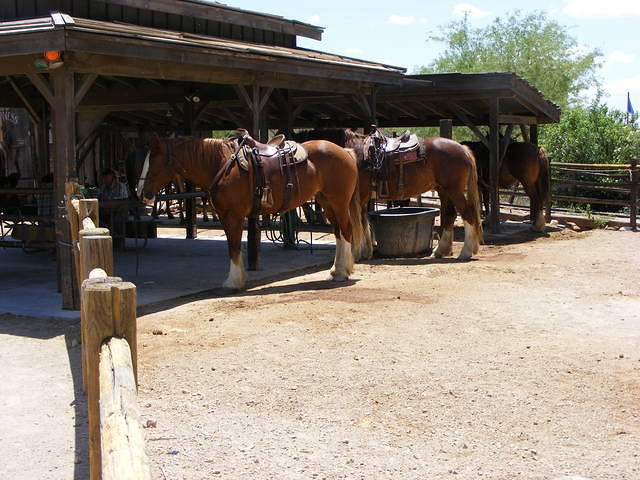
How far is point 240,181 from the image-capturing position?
28.3ft

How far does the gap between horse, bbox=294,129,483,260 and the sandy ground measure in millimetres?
2623

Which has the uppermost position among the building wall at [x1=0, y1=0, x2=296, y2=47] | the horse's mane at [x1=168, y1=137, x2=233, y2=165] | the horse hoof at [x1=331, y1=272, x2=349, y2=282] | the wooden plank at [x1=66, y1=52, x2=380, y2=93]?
the building wall at [x1=0, y1=0, x2=296, y2=47]

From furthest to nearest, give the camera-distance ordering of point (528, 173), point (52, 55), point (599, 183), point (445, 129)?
point (599, 183) < point (528, 173) < point (445, 129) < point (52, 55)

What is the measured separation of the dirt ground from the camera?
400 cm

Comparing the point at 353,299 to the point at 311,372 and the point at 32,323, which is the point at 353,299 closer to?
the point at 311,372

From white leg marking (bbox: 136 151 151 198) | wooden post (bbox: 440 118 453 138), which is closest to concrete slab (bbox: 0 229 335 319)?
white leg marking (bbox: 136 151 151 198)

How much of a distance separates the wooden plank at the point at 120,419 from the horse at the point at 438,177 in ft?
28.8

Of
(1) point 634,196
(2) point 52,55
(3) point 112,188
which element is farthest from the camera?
(1) point 634,196

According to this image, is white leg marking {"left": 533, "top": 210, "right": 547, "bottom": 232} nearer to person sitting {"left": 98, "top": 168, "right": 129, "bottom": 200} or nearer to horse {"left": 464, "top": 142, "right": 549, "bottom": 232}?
horse {"left": 464, "top": 142, "right": 549, "bottom": 232}

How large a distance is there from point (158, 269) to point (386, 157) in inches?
140

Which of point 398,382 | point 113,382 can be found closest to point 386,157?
point 398,382

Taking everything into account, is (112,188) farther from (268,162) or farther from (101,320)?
(101,320)

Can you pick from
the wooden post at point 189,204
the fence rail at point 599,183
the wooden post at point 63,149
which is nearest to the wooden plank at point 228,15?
the wooden post at point 189,204

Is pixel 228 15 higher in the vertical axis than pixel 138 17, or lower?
higher
